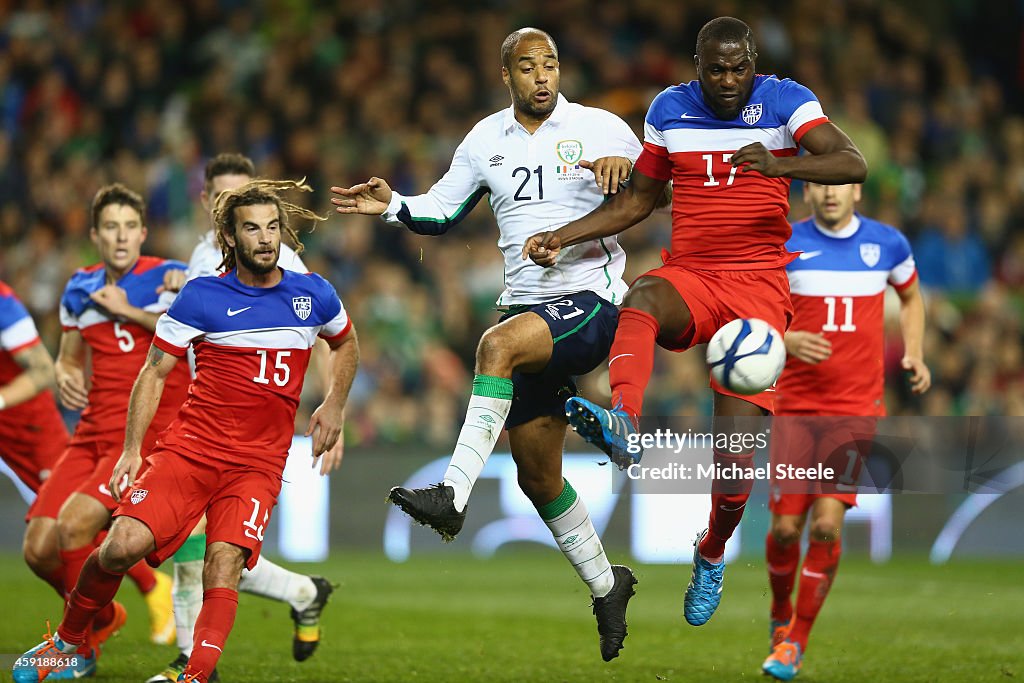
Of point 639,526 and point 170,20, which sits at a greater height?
point 170,20

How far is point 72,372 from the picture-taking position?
8211 millimetres

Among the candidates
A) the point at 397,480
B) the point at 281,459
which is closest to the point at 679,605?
the point at 397,480

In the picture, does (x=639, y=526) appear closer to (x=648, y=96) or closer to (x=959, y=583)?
(x=959, y=583)

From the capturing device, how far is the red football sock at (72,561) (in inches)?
304

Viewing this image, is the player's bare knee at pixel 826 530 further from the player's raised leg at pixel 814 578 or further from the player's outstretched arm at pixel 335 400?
the player's outstretched arm at pixel 335 400

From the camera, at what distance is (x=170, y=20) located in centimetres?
1727

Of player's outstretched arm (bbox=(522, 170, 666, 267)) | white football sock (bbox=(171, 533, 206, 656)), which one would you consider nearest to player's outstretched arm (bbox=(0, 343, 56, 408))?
white football sock (bbox=(171, 533, 206, 656))

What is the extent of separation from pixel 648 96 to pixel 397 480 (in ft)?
17.1

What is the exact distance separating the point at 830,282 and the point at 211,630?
4004 mm

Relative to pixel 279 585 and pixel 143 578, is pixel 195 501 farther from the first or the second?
pixel 143 578

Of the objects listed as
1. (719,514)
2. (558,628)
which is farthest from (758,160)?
(558,628)

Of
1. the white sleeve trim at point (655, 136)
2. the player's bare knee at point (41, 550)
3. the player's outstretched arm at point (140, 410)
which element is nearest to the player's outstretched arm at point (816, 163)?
the white sleeve trim at point (655, 136)

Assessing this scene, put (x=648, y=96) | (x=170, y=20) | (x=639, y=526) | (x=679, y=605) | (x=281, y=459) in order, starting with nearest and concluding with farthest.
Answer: (x=281, y=459) < (x=679, y=605) < (x=639, y=526) < (x=648, y=96) < (x=170, y=20)

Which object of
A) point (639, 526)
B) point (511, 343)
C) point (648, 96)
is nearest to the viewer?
point (511, 343)
